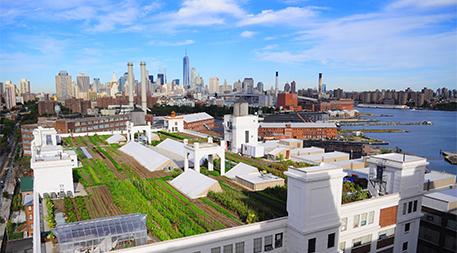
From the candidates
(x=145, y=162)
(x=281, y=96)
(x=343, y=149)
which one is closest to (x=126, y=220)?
(x=145, y=162)

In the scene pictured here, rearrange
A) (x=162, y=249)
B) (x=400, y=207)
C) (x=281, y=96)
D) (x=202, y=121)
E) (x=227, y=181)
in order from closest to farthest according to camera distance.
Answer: (x=162, y=249) < (x=400, y=207) < (x=227, y=181) < (x=202, y=121) < (x=281, y=96)

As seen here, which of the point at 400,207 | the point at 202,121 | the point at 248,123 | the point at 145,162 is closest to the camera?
the point at 400,207

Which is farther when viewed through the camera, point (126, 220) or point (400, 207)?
point (400, 207)

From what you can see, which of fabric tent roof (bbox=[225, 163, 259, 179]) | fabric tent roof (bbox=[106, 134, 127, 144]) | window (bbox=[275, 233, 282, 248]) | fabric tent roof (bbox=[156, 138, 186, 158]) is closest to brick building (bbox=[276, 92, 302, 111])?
fabric tent roof (bbox=[106, 134, 127, 144])

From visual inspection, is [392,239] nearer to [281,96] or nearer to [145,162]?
[145,162]

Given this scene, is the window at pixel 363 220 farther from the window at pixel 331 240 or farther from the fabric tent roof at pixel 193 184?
the fabric tent roof at pixel 193 184

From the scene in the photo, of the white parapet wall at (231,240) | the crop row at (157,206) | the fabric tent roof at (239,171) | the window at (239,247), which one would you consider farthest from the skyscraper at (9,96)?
the window at (239,247)

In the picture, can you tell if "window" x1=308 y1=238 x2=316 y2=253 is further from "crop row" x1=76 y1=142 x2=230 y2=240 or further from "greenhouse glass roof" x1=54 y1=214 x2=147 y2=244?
"greenhouse glass roof" x1=54 y1=214 x2=147 y2=244
